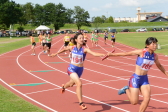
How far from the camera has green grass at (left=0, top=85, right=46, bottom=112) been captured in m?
7.16

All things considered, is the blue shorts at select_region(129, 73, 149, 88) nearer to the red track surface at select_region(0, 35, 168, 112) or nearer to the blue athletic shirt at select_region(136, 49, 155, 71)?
the blue athletic shirt at select_region(136, 49, 155, 71)

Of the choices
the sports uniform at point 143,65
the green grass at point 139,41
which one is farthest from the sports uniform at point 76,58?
the green grass at point 139,41

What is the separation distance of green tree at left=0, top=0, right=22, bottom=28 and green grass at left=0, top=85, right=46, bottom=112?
64567mm

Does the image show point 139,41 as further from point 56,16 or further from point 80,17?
point 80,17

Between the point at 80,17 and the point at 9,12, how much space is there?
49735mm

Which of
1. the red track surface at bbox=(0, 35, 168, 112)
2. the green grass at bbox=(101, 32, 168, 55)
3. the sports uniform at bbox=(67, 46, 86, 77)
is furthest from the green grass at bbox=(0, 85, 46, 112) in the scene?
the green grass at bbox=(101, 32, 168, 55)

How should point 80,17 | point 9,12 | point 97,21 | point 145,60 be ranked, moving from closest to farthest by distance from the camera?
1. point 145,60
2. point 9,12
3. point 97,21
4. point 80,17

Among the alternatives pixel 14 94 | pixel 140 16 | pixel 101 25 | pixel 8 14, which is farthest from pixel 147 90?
pixel 140 16

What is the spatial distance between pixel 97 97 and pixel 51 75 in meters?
4.66

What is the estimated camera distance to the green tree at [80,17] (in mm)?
115125

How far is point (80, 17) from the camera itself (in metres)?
117

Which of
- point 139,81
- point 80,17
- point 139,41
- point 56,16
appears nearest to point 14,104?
point 139,81

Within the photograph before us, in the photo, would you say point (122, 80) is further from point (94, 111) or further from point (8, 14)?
point (8, 14)

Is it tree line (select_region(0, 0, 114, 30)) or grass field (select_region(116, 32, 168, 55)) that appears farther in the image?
tree line (select_region(0, 0, 114, 30))
